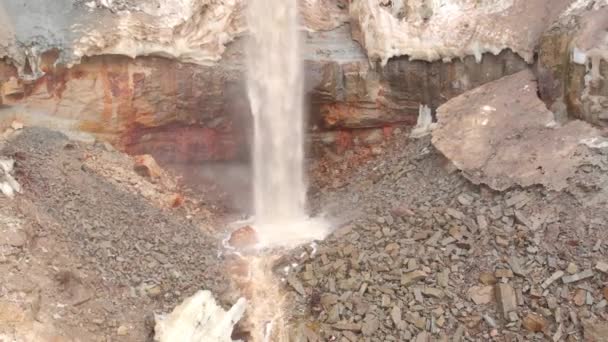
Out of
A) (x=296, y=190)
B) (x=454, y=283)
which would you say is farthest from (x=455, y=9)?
(x=454, y=283)

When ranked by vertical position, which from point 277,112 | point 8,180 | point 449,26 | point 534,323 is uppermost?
point 449,26

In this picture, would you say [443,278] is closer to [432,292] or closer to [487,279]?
[432,292]

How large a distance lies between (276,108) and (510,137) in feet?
14.7

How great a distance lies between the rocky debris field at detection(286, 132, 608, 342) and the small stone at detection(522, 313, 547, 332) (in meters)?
0.01

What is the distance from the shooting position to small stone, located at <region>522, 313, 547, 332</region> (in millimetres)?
7074

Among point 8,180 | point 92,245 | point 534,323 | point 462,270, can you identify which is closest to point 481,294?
point 462,270

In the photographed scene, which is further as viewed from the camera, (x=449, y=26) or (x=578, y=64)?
(x=449, y=26)

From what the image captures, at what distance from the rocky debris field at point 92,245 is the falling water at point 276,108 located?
1481 millimetres

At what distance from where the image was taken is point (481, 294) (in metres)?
7.59

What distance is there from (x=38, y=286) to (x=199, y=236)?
295 centimetres

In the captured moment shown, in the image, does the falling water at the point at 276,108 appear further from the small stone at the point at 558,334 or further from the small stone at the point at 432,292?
the small stone at the point at 558,334

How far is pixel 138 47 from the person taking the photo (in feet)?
33.3

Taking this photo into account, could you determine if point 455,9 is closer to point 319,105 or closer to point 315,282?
point 319,105

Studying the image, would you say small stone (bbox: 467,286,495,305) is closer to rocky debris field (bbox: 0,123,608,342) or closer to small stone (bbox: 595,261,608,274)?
rocky debris field (bbox: 0,123,608,342)
